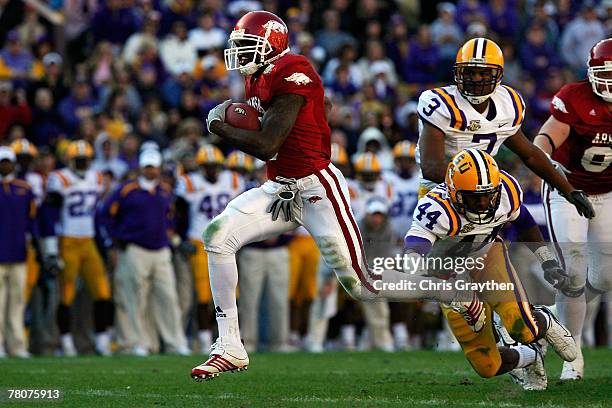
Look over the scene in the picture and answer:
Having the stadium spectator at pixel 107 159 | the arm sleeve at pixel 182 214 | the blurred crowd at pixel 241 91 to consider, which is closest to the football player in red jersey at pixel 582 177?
the blurred crowd at pixel 241 91

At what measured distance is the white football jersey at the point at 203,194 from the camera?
1127 cm

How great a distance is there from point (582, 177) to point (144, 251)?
4750 millimetres

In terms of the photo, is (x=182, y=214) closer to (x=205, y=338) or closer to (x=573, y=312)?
(x=205, y=338)

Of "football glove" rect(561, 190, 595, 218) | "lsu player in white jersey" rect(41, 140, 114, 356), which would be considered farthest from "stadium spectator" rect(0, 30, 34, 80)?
"football glove" rect(561, 190, 595, 218)

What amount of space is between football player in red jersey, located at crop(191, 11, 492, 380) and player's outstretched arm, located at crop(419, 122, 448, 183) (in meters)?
0.53

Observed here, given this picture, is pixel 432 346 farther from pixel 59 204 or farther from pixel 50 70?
pixel 50 70

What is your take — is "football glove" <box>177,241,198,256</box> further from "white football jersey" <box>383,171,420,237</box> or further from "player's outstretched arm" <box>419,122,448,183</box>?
"player's outstretched arm" <box>419,122,448,183</box>

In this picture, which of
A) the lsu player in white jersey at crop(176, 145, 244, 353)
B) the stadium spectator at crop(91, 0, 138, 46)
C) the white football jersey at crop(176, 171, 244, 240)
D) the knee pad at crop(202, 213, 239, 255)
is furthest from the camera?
the stadium spectator at crop(91, 0, 138, 46)

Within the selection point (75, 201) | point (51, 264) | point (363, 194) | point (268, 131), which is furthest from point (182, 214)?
point (268, 131)

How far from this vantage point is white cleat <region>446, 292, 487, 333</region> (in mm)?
6312

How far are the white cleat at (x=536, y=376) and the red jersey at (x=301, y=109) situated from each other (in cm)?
155

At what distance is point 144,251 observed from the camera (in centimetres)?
1095

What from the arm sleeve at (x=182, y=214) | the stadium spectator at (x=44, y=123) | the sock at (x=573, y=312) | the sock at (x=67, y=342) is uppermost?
the stadium spectator at (x=44, y=123)

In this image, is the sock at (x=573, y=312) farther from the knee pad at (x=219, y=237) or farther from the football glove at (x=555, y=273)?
the knee pad at (x=219, y=237)
